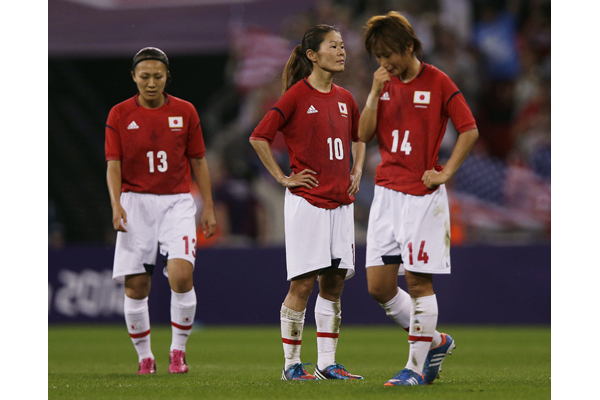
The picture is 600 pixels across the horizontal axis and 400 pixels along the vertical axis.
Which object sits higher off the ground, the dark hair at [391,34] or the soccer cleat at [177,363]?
the dark hair at [391,34]

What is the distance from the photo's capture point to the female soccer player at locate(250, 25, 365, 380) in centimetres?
494

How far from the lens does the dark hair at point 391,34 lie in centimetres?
447

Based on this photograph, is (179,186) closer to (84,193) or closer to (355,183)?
(355,183)

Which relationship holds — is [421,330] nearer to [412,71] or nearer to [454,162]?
[454,162]

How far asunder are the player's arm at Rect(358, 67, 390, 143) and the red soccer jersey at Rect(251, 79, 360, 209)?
1.00 ft

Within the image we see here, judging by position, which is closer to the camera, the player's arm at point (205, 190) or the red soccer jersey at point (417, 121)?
the red soccer jersey at point (417, 121)

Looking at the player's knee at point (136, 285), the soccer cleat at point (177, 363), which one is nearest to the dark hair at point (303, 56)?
the player's knee at point (136, 285)

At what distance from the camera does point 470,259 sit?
35.2 ft

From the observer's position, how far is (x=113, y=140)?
5895 millimetres

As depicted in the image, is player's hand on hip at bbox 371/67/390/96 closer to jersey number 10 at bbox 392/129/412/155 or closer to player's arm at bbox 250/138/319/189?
jersey number 10 at bbox 392/129/412/155

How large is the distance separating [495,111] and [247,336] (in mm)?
8152

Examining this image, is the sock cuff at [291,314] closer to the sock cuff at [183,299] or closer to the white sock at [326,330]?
the white sock at [326,330]

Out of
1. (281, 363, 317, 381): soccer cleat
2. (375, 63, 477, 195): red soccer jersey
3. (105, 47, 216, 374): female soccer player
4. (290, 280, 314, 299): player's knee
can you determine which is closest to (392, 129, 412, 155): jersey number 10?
(375, 63, 477, 195): red soccer jersey

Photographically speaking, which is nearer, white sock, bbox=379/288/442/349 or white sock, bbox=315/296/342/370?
white sock, bbox=379/288/442/349
